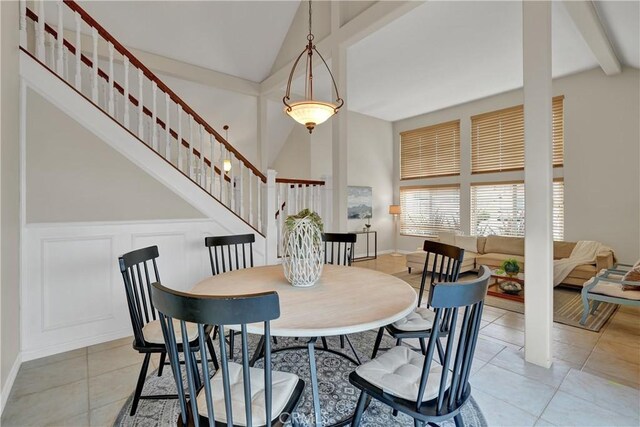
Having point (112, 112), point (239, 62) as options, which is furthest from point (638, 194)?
point (112, 112)

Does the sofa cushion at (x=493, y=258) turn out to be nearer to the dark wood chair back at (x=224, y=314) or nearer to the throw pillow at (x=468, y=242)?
the throw pillow at (x=468, y=242)

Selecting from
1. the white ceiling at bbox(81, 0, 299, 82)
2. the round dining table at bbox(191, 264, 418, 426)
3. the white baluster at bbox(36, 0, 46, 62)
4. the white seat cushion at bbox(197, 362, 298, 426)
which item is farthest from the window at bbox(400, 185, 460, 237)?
the white baluster at bbox(36, 0, 46, 62)

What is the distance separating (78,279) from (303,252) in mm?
2176

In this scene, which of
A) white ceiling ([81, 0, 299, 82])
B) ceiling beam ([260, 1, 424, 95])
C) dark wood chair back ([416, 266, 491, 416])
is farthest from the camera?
white ceiling ([81, 0, 299, 82])

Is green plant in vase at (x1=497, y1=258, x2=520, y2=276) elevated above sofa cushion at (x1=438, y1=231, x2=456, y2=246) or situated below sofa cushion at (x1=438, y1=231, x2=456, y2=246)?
below

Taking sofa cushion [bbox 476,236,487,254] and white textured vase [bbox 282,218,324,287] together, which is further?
sofa cushion [bbox 476,236,487,254]

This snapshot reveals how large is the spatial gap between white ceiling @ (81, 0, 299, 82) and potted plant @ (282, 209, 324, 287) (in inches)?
171

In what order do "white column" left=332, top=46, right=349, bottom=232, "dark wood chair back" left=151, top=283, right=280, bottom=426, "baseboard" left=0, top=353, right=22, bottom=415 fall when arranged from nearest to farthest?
"dark wood chair back" left=151, top=283, right=280, bottom=426 → "baseboard" left=0, top=353, right=22, bottom=415 → "white column" left=332, top=46, right=349, bottom=232

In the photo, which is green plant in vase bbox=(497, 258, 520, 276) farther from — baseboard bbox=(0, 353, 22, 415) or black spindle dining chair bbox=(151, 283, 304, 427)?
baseboard bbox=(0, 353, 22, 415)

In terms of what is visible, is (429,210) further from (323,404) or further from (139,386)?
(139,386)

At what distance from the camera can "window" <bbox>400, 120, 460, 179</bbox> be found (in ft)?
23.5

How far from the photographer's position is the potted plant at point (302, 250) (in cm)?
179

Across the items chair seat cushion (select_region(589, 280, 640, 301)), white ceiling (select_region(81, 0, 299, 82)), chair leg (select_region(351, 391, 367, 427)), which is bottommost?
chair leg (select_region(351, 391, 367, 427))

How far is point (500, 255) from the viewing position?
5516 millimetres
